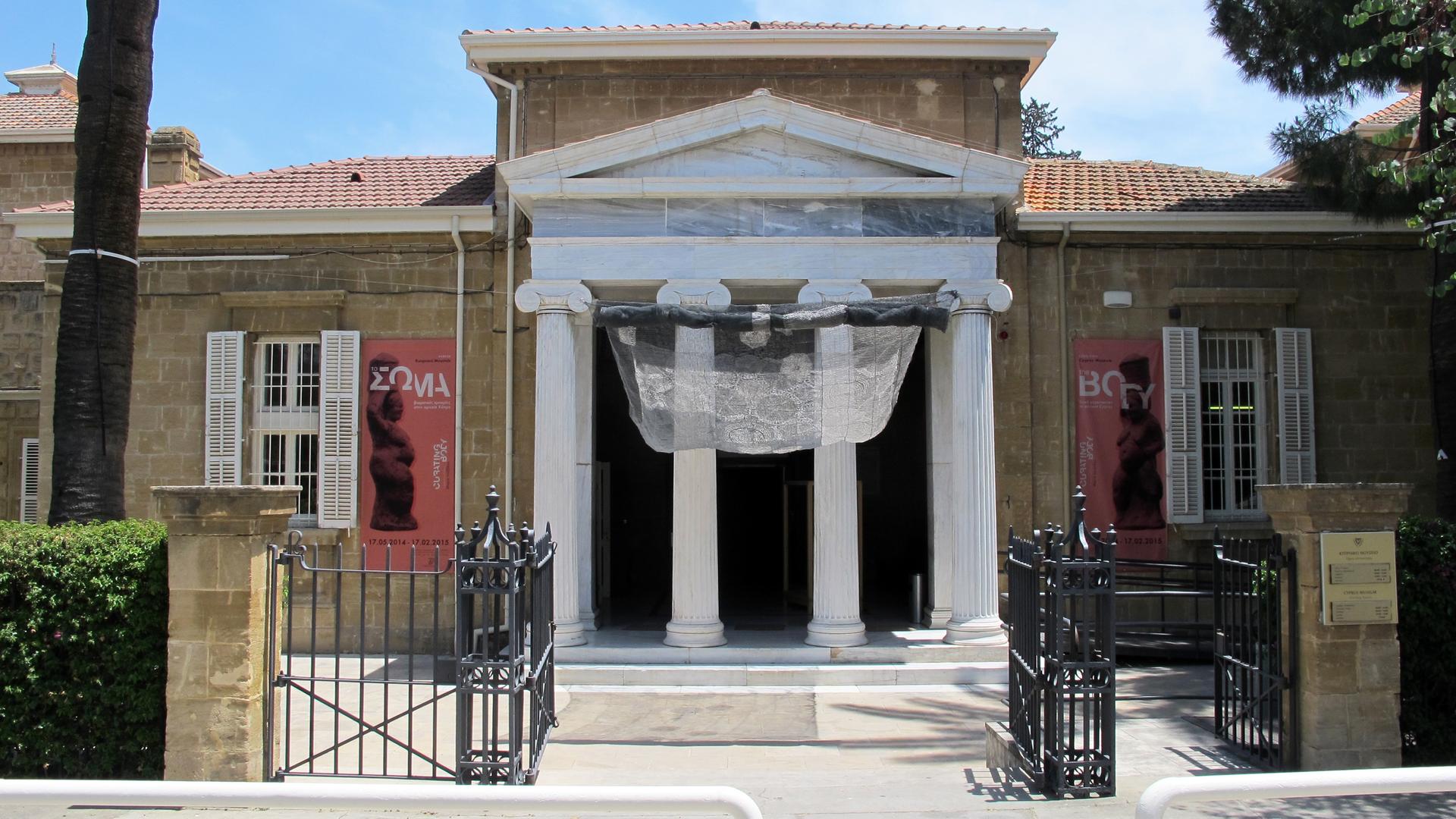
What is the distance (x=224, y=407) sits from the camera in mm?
12242

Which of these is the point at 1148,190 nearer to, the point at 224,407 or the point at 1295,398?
the point at 1295,398

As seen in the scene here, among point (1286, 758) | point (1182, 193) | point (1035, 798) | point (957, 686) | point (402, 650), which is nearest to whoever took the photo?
point (1035, 798)

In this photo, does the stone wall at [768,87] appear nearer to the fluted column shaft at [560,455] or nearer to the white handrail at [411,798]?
the fluted column shaft at [560,455]

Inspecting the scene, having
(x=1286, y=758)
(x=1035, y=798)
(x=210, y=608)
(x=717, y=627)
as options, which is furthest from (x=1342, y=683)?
(x=210, y=608)

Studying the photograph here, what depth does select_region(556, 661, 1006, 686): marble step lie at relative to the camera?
32.6 ft

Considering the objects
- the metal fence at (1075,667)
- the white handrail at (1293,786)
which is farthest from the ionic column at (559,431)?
the white handrail at (1293,786)

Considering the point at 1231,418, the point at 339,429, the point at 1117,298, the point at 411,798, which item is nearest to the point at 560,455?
the point at 339,429

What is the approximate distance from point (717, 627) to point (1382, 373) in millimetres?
8121

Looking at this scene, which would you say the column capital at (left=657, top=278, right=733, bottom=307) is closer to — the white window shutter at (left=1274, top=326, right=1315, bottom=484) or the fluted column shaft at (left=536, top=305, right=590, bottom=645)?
the fluted column shaft at (left=536, top=305, right=590, bottom=645)

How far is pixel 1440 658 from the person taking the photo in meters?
6.65

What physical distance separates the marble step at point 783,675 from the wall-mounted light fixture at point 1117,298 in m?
4.49

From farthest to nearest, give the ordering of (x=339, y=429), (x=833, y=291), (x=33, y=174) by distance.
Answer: (x=33, y=174)
(x=339, y=429)
(x=833, y=291)

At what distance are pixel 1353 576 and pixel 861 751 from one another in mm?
3246

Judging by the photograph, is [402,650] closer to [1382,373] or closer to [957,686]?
[957,686]
